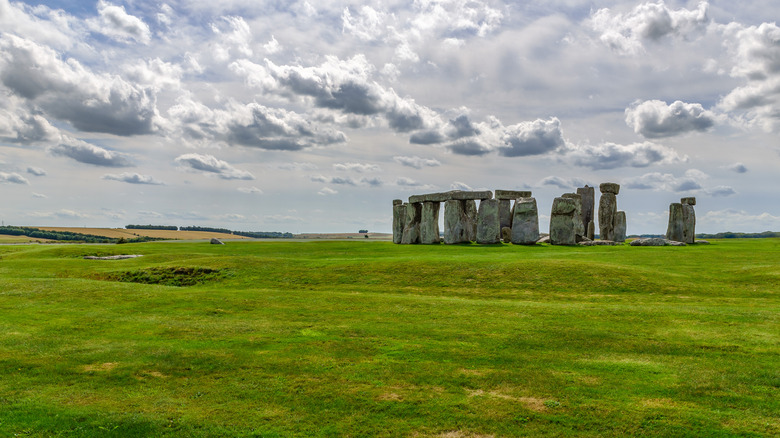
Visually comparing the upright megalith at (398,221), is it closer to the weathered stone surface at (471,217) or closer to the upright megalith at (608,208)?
the weathered stone surface at (471,217)

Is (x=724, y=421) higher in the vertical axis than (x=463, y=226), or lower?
lower

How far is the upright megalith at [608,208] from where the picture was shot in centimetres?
4900

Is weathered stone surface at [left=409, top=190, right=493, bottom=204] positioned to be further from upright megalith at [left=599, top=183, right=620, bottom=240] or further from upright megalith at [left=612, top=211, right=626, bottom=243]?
upright megalith at [left=612, top=211, right=626, bottom=243]

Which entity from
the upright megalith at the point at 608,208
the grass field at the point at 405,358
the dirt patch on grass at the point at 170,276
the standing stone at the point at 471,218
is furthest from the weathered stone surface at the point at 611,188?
the dirt patch on grass at the point at 170,276

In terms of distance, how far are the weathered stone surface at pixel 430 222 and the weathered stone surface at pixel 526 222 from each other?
8.17 metres

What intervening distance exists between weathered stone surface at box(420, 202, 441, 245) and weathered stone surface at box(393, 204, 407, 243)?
5.00m

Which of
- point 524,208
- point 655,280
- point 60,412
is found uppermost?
point 524,208

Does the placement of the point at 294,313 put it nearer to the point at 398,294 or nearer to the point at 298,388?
the point at 398,294

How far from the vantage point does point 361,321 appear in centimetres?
1658

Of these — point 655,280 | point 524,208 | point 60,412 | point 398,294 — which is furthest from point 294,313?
point 524,208

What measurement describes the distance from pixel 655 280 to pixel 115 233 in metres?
125

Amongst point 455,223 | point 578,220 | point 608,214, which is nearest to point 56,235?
point 455,223

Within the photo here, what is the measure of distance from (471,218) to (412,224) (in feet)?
20.7

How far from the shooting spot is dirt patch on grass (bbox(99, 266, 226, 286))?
27.6 meters
